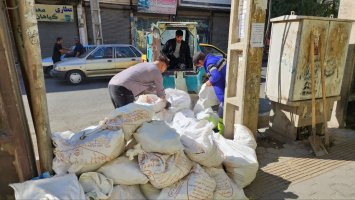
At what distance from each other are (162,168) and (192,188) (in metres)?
0.32

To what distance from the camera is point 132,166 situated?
103 inches

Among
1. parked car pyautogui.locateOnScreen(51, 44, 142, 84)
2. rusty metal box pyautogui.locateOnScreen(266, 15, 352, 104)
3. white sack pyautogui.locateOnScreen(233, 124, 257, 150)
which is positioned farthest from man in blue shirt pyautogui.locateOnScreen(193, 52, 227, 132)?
parked car pyautogui.locateOnScreen(51, 44, 142, 84)

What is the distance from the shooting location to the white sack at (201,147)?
9.42 ft

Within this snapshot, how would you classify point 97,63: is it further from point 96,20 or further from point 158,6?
point 158,6

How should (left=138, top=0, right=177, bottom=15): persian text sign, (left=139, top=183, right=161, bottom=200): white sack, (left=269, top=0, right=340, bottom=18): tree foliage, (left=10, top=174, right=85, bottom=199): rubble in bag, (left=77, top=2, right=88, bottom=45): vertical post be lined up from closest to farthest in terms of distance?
(left=10, top=174, right=85, bottom=199): rubble in bag, (left=139, top=183, right=161, bottom=200): white sack, (left=77, top=2, right=88, bottom=45): vertical post, (left=138, top=0, right=177, bottom=15): persian text sign, (left=269, top=0, right=340, bottom=18): tree foliage

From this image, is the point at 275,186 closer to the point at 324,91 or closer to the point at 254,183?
the point at 254,183

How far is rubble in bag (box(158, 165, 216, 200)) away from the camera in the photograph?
→ 2525 millimetres

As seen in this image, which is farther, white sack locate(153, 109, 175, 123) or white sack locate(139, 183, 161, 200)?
white sack locate(153, 109, 175, 123)

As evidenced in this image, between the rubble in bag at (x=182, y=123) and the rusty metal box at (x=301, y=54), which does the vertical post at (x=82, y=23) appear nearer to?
the rubble in bag at (x=182, y=123)

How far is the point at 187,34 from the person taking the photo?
8.41 m

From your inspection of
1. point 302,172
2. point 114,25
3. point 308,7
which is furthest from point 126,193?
point 308,7

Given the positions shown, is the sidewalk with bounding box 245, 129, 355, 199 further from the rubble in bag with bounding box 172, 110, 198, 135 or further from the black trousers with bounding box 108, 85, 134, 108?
the black trousers with bounding box 108, 85, 134, 108

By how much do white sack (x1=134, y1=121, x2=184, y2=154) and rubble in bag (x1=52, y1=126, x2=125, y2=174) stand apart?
189 mm

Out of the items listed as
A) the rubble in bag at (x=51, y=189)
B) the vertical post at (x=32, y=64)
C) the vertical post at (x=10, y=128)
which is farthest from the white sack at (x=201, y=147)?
the vertical post at (x=10, y=128)
